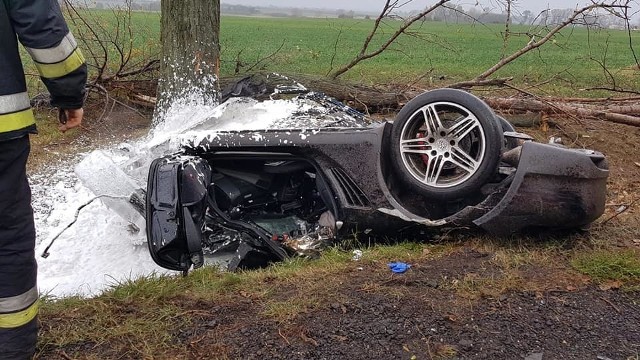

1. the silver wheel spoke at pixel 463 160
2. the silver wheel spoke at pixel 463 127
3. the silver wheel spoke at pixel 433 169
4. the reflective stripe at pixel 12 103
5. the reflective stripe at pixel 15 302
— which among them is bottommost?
the reflective stripe at pixel 15 302

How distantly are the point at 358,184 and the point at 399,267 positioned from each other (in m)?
0.64

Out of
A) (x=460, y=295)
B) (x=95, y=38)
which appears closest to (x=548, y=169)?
(x=460, y=295)

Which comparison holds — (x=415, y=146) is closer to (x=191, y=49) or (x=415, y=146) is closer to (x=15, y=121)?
(x=15, y=121)

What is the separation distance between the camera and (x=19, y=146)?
2535 mm

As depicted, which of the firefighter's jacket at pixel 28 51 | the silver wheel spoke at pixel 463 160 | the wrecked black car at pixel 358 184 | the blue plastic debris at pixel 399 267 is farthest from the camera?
the silver wheel spoke at pixel 463 160

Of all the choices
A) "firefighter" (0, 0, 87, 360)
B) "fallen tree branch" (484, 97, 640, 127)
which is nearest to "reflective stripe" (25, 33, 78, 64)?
"firefighter" (0, 0, 87, 360)

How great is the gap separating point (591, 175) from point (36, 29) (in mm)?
2910

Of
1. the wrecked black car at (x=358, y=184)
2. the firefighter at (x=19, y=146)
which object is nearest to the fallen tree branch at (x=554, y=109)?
the wrecked black car at (x=358, y=184)

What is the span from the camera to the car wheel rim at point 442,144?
3508 millimetres

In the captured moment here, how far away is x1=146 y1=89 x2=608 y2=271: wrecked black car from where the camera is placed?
3.38 meters

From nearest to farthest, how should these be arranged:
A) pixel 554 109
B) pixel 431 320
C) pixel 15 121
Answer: pixel 15 121, pixel 431 320, pixel 554 109

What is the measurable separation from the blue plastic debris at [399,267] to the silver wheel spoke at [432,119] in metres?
0.83

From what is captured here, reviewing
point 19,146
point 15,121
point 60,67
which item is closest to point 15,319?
point 19,146

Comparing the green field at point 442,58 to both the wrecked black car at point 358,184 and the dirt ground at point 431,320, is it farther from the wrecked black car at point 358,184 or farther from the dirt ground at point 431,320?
the dirt ground at point 431,320
